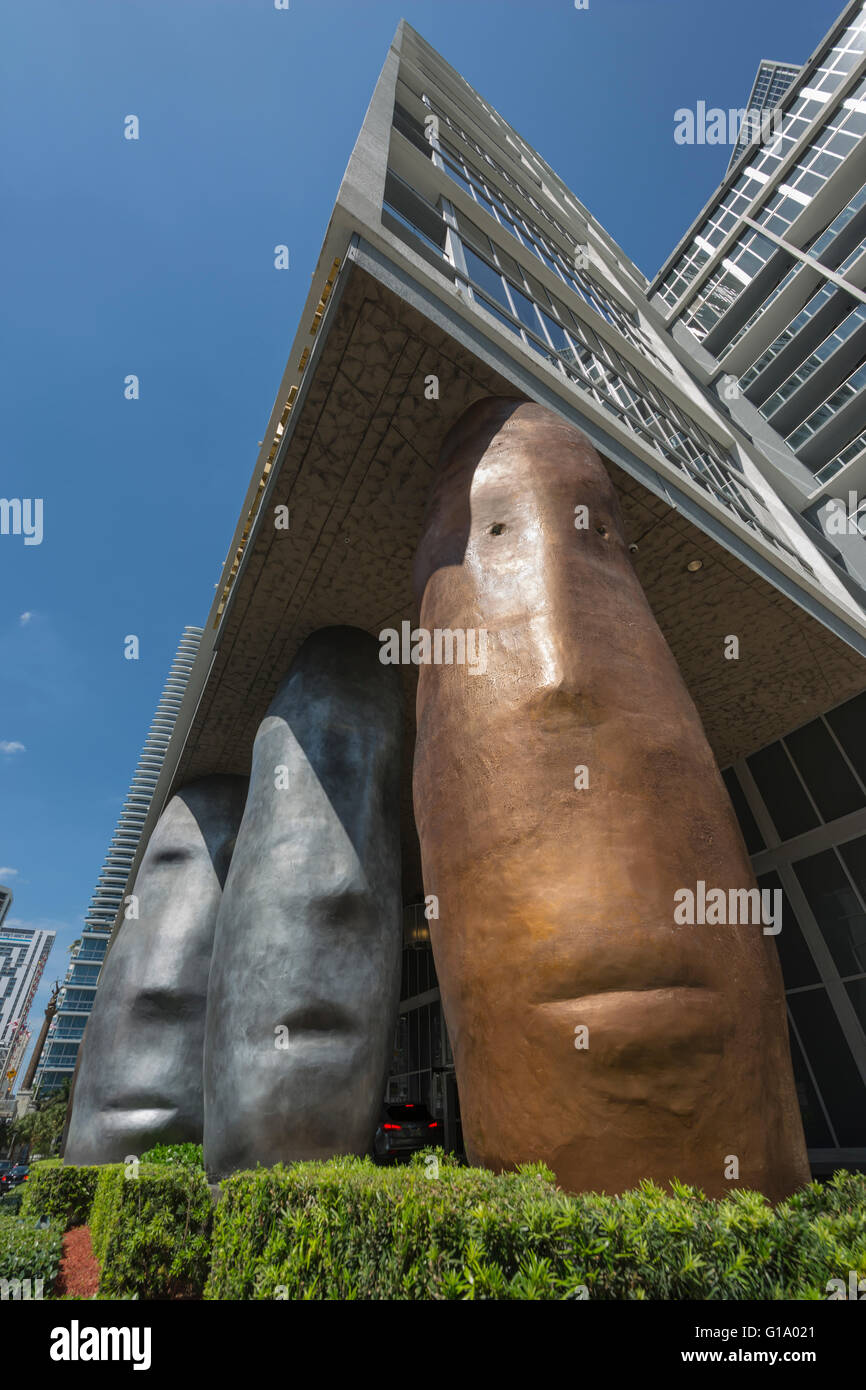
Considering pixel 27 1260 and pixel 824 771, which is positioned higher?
pixel 824 771

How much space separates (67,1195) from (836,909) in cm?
1608

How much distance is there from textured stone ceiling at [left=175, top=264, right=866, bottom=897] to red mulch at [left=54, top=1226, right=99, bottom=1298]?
8.74 metres

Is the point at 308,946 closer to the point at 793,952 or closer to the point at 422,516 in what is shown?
the point at 422,516

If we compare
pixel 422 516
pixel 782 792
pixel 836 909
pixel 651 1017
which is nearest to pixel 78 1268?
pixel 651 1017

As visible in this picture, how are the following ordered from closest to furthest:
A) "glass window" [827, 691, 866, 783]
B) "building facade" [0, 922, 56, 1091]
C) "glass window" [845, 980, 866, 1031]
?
"glass window" [845, 980, 866, 1031], "glass window" [827, 691, 866, 783], "building facade" [0, 922, 56, 1091]

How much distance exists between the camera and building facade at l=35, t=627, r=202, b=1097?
9106 centimetres

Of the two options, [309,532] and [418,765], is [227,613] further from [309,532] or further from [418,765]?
[418,765]

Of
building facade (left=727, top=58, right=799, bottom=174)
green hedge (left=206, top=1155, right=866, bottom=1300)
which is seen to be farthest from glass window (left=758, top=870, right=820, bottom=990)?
building facade (left=727, top=58, right=799, bottom=174)

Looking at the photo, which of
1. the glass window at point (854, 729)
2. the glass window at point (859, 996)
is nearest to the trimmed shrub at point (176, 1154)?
the glass window at point (859, 996)

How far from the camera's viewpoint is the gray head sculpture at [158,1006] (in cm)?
1215

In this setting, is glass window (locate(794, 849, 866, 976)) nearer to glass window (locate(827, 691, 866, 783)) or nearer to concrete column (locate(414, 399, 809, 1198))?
glass window (locate(827, 691, 866, 783))

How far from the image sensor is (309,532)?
10141 millimetres

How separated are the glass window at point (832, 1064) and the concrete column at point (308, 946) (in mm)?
10296

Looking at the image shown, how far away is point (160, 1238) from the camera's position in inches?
297
